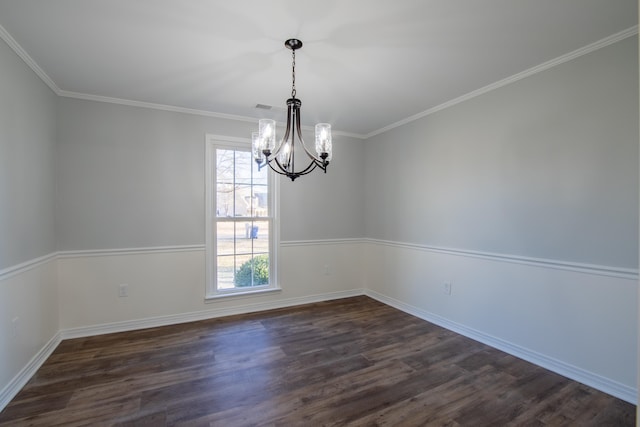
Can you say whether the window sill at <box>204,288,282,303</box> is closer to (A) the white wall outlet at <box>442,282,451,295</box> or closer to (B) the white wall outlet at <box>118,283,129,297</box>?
(B) the white wall outlet at <box>118,283,129,297</box>

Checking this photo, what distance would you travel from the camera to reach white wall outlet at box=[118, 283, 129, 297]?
3.21 metres

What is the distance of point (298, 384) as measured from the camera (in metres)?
2.23

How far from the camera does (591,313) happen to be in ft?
7.30

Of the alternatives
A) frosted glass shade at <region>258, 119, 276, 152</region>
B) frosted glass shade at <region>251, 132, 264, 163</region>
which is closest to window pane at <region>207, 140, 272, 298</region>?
frosted glass shade at <region>251, 132, 264, 163</region>

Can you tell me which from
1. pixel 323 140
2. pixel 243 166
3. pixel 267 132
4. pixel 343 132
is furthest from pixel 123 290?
pixel 343 132

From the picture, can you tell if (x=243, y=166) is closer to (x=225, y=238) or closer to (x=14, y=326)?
(x=225, y=238)

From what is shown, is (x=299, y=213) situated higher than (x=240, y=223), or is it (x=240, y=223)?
(x=299, y=213)

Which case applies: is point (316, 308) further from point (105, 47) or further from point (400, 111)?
point (105, 47)

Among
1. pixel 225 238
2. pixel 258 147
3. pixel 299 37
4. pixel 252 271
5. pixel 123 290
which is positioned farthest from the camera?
pixel 252 271

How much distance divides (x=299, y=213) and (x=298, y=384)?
2.31m

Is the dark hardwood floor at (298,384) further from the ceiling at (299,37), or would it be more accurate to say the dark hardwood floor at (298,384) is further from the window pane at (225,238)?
the ceiling at (299,37)

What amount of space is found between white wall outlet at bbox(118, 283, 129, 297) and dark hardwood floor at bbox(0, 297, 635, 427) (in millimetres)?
404

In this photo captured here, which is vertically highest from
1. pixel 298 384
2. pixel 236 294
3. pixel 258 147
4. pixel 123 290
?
pixel 258 147

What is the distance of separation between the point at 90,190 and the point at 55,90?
3.19 feet
